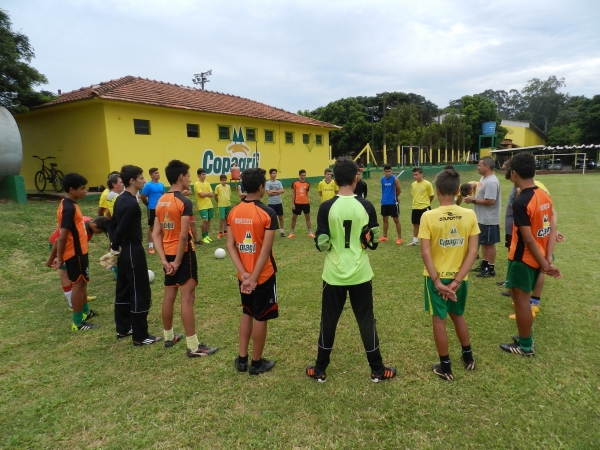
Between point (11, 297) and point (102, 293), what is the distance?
144 cm

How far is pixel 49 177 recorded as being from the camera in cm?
1450

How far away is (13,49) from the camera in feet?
37.7

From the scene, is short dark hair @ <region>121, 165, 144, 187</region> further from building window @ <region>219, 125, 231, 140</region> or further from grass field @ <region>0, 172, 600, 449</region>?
building window @ <region>219, 125, 231, 140</region>

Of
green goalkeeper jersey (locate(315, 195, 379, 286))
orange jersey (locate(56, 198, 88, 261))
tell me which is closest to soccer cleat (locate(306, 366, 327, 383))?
green goalkeeper jersey (locate(315, 195, 379, 286))

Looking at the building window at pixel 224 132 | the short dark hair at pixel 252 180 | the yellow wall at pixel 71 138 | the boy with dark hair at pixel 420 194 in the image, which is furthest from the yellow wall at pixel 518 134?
the short dark hair at pixel 252 180

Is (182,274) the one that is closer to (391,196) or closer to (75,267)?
(75,267)

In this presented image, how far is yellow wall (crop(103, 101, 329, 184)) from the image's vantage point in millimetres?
13234

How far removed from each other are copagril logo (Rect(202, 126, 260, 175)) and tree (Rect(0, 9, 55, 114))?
6.66 meters

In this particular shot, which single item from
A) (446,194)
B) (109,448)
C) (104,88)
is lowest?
(109,448)

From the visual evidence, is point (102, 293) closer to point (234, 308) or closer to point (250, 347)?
point (234, 308)

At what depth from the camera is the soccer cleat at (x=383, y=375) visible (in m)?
3.22

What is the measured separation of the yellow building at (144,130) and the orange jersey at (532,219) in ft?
43.3

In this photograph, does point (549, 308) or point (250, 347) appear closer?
point (250, 347)

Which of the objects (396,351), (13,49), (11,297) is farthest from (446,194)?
(13,49)
